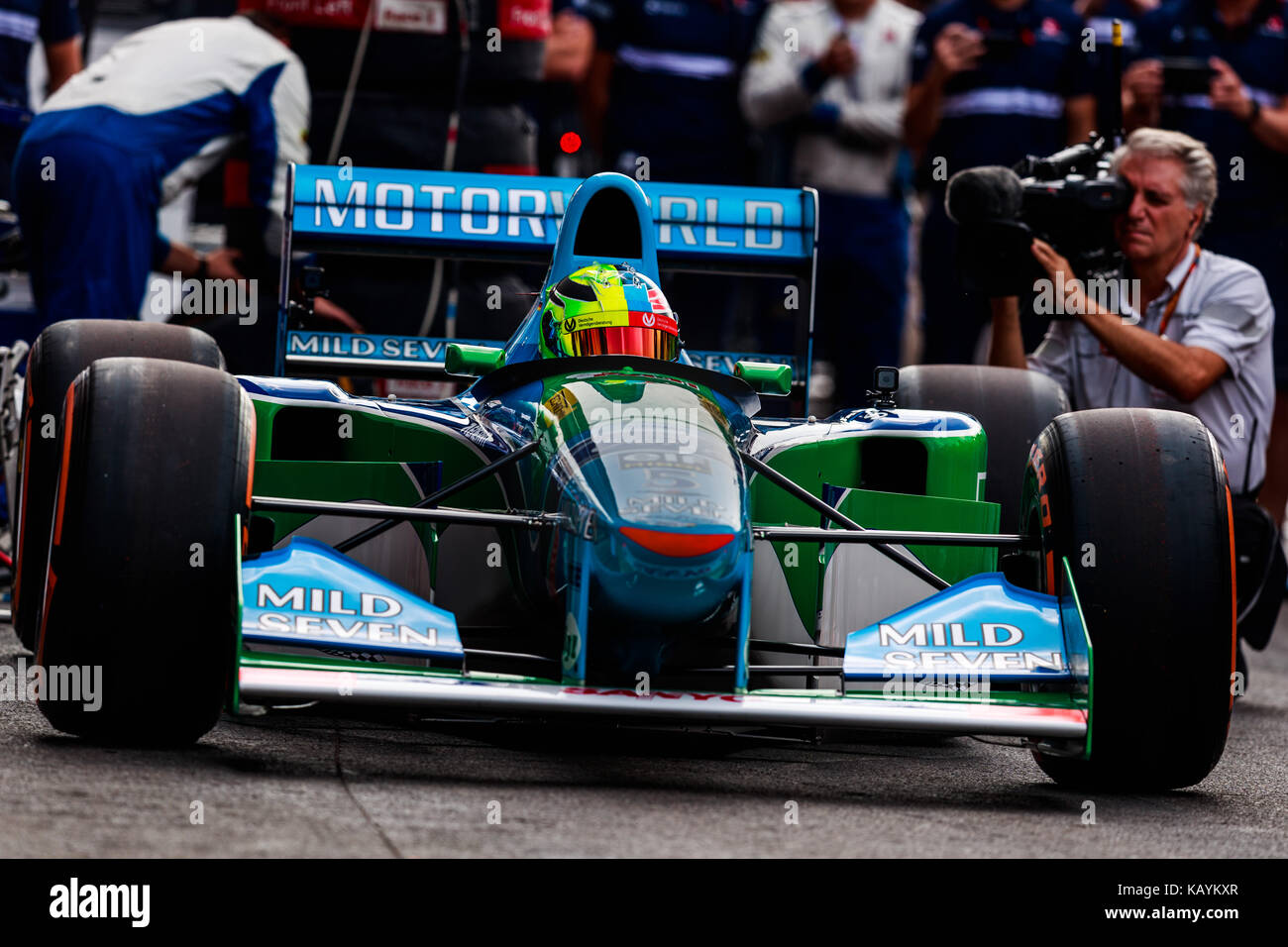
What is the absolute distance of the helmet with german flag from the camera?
524 centimetres

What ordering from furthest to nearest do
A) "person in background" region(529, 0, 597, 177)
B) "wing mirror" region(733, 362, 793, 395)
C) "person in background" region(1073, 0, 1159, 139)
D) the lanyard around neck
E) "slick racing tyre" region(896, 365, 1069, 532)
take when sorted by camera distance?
"person in background" region(529, 0, 597, 177) < "person in background" region(1073, 0, 1159, 139) < the lanyard around neck < "slick racing tyre" region(896, 365, 1069, 532) < "wing mirror" region(733, 362, 793, 395)

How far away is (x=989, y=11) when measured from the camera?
9.38 metres

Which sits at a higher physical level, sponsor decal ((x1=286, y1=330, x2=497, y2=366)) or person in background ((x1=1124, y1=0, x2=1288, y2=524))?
person in background ((x1=1124, y1=0, x2=1288, y2=524))

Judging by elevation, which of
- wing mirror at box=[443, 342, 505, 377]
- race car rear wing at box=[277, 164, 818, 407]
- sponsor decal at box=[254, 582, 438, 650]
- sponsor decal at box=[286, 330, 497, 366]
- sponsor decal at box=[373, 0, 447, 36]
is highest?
sponsor decal at box=[373, 0, 447, 36]

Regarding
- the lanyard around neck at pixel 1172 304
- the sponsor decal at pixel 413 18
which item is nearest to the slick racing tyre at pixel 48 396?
the lanyard around neck at pixel 1172 304

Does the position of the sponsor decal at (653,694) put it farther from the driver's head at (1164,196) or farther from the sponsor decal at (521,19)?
the sponsor decal at (521,19)

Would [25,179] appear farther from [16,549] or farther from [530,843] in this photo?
[530,843]

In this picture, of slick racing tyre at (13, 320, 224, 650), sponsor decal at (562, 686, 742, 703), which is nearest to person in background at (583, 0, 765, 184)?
slick racing tyre at (13, 320, 224, 650)

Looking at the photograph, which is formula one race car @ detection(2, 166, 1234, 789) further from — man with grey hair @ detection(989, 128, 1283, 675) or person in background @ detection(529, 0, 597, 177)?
person in background @ detection(529, 0, 597, 177)

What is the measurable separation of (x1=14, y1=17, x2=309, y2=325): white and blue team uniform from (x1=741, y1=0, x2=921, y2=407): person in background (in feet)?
8.12

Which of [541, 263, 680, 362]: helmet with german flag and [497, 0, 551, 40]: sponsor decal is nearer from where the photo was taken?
[541, 263, 680, 362]: helmet with german flag

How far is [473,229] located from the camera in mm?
6805

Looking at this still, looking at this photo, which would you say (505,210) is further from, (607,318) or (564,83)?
(564,83)

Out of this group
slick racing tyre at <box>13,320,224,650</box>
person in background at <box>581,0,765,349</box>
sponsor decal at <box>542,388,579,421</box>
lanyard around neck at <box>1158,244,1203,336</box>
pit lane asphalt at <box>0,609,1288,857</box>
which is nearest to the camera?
pit lane asphalt at <box>0,609,1288,857</box>
